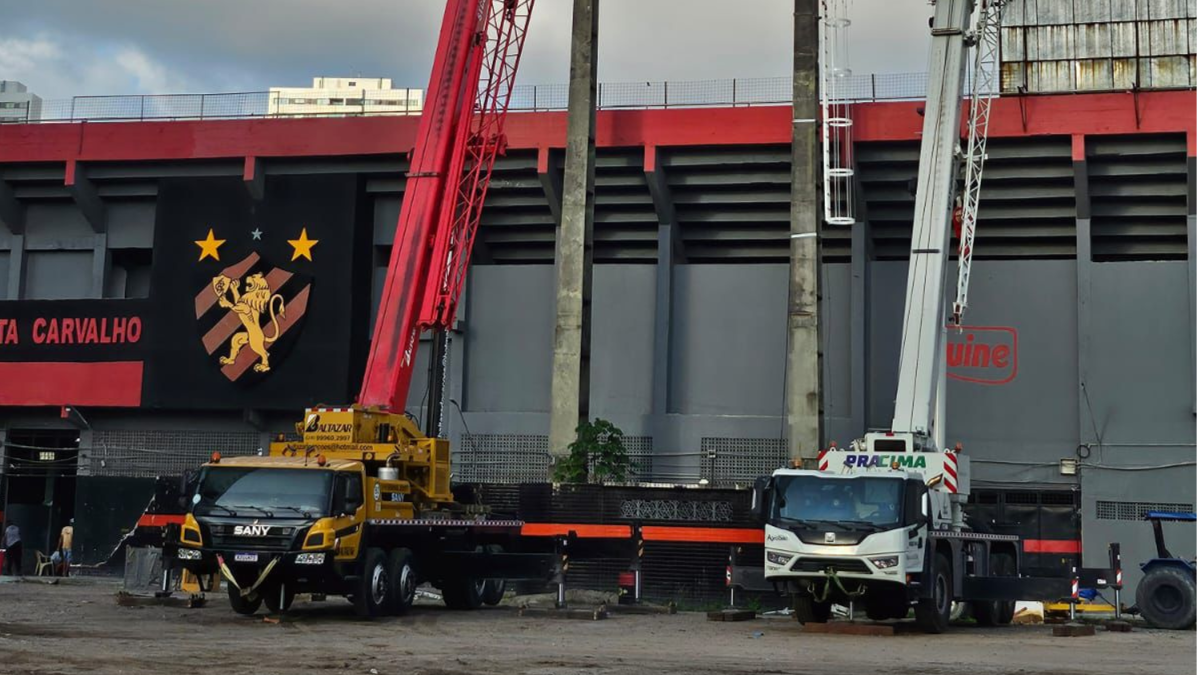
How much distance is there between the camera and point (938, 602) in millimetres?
20844

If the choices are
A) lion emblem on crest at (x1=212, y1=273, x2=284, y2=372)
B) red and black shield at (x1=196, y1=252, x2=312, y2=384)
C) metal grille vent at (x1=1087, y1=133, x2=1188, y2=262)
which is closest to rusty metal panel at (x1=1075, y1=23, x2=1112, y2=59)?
metal grille vent at (x1=1087, y1=133, x2=1188, y2=262)

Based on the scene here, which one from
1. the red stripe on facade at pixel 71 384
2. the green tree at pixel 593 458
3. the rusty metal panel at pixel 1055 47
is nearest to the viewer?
the green tree at pixel 593 458

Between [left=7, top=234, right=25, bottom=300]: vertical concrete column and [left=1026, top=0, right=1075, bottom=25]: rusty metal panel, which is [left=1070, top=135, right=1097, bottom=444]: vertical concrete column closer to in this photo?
[left=1026, top=0, right=1075, bottom=25]: rusty metal panel

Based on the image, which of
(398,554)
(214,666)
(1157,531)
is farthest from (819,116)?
(214,666)

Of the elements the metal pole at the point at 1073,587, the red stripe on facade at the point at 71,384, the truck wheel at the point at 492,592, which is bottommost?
the truck wheel at the point at 492,592

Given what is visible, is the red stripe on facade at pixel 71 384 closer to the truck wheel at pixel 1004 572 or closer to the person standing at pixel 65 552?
the person standing at pixel 65 552

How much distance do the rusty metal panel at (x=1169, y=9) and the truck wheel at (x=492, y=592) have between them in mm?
20730

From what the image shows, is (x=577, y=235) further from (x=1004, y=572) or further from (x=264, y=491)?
(x=264, y=491)

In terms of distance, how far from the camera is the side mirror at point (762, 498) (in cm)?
2044

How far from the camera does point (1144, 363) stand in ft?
106

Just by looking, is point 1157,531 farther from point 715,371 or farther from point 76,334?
point 76,334

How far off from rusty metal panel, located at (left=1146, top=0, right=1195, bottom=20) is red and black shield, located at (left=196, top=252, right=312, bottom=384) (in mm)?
21130

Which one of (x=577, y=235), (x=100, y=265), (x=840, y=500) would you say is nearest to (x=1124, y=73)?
(x=577, y=235)

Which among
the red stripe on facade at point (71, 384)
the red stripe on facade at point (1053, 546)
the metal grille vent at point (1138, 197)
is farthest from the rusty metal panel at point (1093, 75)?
the red stripe on facade at point (71, 384)
